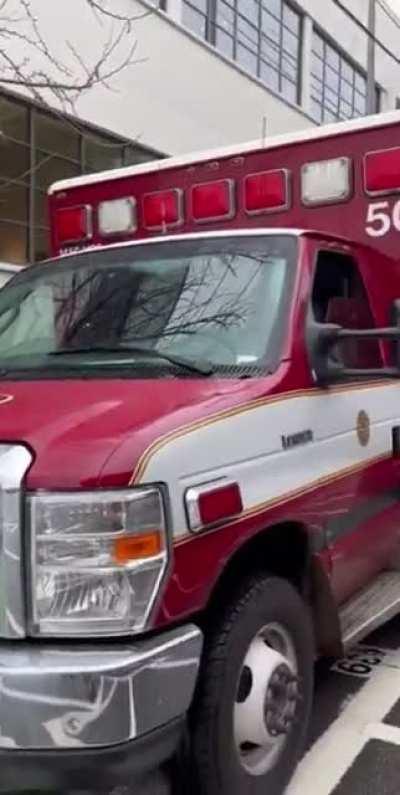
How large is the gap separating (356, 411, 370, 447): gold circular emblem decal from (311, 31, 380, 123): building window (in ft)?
71.2

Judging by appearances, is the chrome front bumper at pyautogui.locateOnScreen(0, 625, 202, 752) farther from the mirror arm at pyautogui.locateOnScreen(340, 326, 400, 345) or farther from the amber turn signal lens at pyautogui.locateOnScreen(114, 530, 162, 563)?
the mirror arm at pyautogui.locateOnScreen(340, 326, 400, 345)

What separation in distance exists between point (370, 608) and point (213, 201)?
8.76 feet

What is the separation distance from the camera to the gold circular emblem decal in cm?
366

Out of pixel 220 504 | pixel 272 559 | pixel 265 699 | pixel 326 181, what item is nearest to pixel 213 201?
pixel 326 181

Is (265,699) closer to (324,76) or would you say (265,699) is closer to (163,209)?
(163,209)

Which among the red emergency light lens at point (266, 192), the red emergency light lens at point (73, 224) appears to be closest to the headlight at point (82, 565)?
the red emergency light lens at point (266, 192)

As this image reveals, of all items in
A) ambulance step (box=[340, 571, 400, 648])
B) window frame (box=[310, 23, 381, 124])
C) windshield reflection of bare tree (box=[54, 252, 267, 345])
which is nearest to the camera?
windshield reflection of bare tree (box=[54, 252, 267, 345])

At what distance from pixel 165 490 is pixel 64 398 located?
548 mm

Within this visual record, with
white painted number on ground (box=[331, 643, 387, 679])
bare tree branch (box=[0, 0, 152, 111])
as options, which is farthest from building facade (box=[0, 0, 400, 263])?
white painted number on ground (box=[331, 643, 387, 679])

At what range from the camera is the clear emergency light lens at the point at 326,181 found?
4801 mm

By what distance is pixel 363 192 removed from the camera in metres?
4.75

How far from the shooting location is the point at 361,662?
14.3ft

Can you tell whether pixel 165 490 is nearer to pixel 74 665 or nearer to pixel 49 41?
pixel 74 665

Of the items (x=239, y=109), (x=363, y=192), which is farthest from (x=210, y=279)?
(x=239, y=109)
